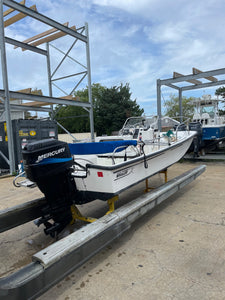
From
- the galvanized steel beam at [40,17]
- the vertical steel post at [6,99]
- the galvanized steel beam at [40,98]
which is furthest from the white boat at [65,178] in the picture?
the galvanized steel beam at [40,17]

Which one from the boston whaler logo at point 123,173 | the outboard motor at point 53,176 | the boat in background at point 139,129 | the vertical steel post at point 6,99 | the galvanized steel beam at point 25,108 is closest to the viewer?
the outboard motor at point 53,176

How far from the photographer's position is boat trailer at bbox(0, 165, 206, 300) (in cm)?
155

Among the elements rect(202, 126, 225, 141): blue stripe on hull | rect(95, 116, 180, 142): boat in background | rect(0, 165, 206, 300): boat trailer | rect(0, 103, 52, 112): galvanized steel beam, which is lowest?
rect(0, 165, 206, 300): boat trailer

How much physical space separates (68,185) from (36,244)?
0.88 metres

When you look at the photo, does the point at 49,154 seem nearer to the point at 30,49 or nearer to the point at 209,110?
the point at 30,49

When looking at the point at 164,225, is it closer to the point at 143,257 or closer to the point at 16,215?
the point at 143,257

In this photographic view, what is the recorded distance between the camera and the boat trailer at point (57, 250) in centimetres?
155

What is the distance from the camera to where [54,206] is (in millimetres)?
2832

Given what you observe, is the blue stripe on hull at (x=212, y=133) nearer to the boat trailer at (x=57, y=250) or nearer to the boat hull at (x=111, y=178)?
the boat hull at (x=111, y=178)

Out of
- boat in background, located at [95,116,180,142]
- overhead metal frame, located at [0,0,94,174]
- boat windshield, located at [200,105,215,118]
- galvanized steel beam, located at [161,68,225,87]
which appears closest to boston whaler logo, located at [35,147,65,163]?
boat in background, located at [95,116,180,142]

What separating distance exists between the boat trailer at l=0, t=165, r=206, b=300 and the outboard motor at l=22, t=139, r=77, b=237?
0.34 m

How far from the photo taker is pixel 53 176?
2.65 meters

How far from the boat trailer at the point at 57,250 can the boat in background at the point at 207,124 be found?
6181 mm

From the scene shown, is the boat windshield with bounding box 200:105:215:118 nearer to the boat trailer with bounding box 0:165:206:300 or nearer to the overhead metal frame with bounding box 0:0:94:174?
the overhead metal frame with bounding box 0:0:94:174
